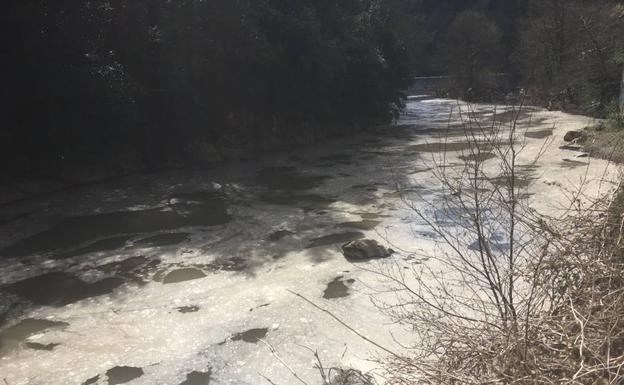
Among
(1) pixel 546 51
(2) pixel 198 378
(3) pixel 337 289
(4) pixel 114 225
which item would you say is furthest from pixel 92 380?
(1) pixel 546 51

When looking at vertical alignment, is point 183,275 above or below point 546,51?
below

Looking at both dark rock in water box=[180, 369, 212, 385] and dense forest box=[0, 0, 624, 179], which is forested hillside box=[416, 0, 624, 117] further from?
dark rock in water box=[180, 369, 212, 385]

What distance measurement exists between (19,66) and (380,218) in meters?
7.02

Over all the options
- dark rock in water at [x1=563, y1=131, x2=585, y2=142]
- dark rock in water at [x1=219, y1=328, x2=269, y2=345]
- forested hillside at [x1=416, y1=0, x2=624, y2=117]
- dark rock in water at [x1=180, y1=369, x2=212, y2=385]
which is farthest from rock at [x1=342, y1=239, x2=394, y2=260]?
dark rock in water at [x1=563, y1=131, x2=585, y2=142]

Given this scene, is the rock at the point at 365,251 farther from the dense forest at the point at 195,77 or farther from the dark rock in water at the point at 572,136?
the dark rock in water at the point at 572,136

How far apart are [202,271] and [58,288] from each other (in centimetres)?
165

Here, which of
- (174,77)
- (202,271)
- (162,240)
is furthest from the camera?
(174,77)

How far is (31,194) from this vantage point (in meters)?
10.6

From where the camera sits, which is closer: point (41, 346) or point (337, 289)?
point (41, 346)

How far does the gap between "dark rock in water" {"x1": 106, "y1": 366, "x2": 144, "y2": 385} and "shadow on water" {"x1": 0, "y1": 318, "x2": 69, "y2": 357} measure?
0.85 meters

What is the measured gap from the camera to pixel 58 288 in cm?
633

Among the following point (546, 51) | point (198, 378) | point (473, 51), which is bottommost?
point (198, 378)

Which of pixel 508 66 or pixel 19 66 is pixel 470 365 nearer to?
pixel 19 66

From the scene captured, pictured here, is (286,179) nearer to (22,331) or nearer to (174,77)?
(174,77)
